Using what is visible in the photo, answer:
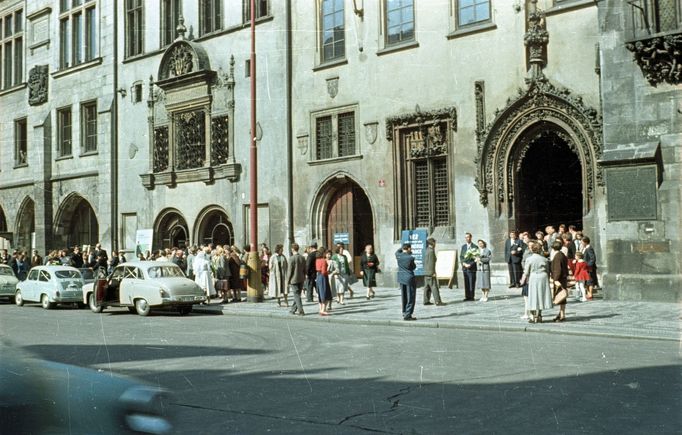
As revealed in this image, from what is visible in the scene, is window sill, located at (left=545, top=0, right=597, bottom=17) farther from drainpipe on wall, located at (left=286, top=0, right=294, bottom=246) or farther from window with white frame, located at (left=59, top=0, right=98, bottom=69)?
window with white frame, located at (left=59, top=0, right=98, bottom=69)

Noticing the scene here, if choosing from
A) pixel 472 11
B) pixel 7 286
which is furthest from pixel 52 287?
pixel 472 11

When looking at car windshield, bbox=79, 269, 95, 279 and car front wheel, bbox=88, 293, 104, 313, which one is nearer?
car front wheel, bbox=88, 293, 104, 313

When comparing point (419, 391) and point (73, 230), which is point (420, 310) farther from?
point (73, 230)

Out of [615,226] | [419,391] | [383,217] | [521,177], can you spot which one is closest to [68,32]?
[383,217]

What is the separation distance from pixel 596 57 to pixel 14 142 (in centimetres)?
3417

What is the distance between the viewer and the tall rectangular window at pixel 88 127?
39.3 metres

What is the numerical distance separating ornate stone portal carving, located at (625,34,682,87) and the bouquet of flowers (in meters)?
6.02

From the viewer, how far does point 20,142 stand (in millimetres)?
44875

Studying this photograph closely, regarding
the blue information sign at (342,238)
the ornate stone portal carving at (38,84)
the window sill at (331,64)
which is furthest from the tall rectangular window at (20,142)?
the blue information sign at (342,238)

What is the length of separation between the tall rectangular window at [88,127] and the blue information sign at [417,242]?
19.6 m

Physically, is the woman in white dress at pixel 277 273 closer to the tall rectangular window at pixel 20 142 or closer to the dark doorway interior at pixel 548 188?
the dark doorway interior at pixel 548 188

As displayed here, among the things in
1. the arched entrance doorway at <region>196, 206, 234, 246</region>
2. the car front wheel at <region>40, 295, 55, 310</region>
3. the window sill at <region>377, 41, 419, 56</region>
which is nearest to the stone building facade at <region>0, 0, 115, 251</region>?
the arched entrance doorway at <region>196, 206, 234, 246</region>

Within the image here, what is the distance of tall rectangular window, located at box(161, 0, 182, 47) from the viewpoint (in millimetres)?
34562

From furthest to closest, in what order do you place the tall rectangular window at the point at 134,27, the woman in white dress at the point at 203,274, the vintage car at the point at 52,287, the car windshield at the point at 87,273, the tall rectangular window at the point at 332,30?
the tall rectangular window at the point at 134,27
the tall rectangular window at the point at 332,30
the car windshield at the point at 87,273
the woman in white dress at the point at 203,274
the vintage car at the point at 52,287
